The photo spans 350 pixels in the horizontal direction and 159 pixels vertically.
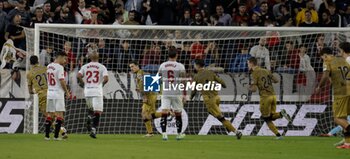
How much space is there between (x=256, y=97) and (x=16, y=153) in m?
11.4

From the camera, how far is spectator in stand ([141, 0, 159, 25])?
104 feet

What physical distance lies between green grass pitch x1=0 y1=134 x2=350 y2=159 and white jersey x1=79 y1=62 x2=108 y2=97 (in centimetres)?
116

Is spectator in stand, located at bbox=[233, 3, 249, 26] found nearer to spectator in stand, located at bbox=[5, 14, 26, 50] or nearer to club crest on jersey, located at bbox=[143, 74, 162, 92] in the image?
club crest on jersey, located at bbox=[143, 74, 162, 92]

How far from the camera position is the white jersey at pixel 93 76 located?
2520 cm

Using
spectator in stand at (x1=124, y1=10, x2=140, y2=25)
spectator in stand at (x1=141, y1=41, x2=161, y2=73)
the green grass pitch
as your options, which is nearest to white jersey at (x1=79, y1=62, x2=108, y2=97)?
the green grass pitch

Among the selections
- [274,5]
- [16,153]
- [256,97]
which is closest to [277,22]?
[274,5]

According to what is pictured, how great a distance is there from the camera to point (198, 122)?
94.6 feet

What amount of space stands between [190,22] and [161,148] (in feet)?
35.9

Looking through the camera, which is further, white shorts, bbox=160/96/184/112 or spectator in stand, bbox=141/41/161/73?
spectator in stand, bbox=141/41/161/73

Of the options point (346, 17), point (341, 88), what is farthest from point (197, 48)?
point (341, 88)

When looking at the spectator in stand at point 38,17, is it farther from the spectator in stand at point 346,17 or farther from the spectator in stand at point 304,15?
the spectator in stand at point 346,17

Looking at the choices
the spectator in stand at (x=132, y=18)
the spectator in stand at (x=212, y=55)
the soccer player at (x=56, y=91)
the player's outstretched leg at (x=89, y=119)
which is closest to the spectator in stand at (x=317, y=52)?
the spectator in stand at (x=212, y=55)

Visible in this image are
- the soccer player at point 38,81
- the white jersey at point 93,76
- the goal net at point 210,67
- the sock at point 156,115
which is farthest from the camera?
the goal net at point 210,67

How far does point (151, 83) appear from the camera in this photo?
90.2 feet
